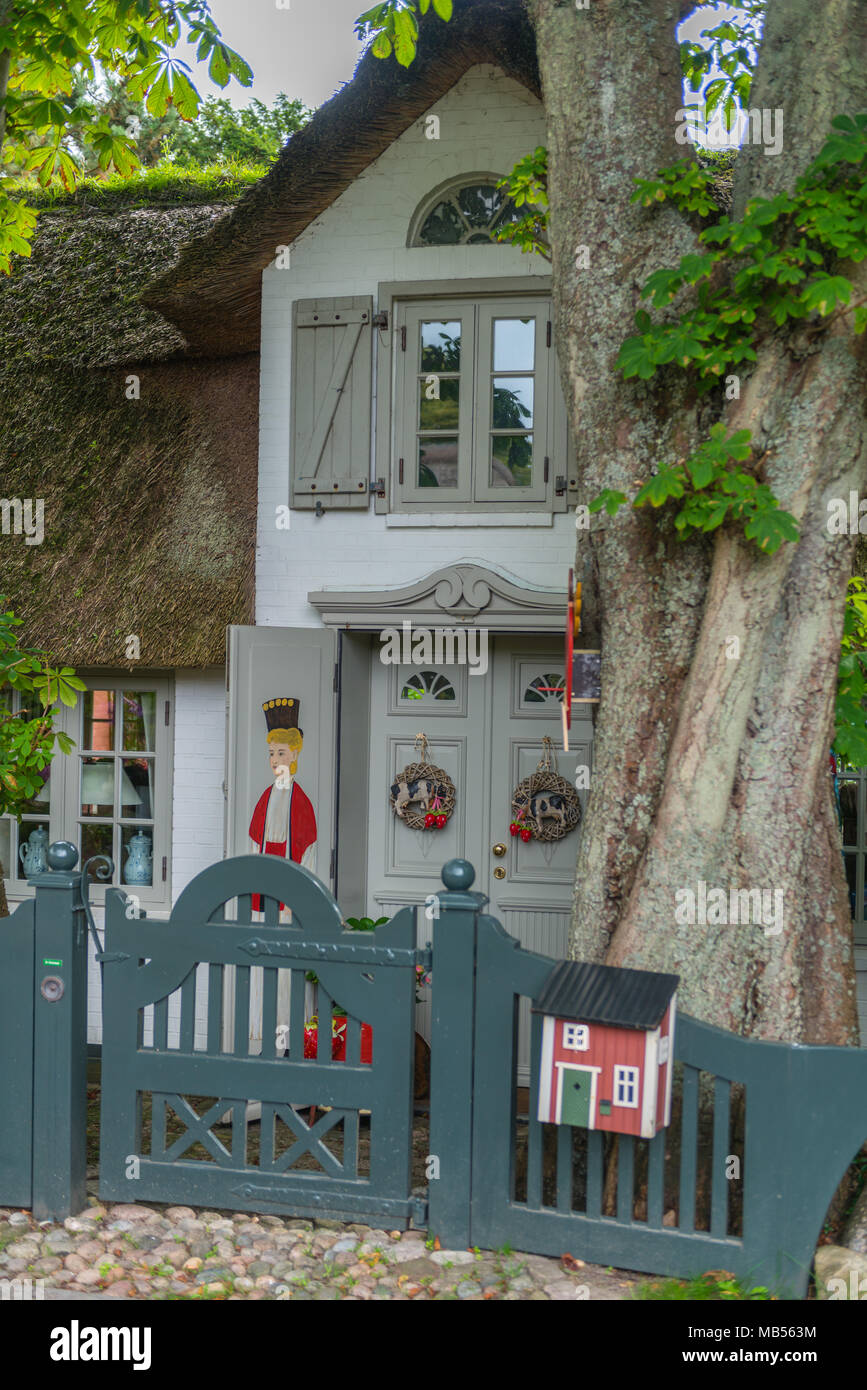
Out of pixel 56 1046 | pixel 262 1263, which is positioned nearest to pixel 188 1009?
pixel 56 1046

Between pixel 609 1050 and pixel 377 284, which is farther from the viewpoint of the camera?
pixel 377 284

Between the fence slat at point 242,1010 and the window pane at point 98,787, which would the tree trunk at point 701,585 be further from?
the window pane at point 98,787

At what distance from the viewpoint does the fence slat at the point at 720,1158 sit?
326 centimetres

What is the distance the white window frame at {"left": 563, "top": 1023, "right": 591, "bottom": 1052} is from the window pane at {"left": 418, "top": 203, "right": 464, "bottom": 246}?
171 inches

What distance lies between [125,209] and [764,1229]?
7.31m

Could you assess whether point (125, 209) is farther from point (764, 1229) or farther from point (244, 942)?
point (764, 1229)

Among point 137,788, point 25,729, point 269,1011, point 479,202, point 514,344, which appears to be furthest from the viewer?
point 137,788

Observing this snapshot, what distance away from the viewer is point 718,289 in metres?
3.75

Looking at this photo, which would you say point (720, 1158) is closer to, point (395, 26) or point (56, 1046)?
point (56, 1046)

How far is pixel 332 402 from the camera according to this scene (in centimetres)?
613

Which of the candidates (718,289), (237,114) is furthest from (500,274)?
(237,114)

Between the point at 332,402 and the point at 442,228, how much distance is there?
3.58 feet

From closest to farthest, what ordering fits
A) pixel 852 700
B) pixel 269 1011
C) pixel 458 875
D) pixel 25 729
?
pixel 458 875
pixel 269 1011
pixel 852 700
pixel 25 729

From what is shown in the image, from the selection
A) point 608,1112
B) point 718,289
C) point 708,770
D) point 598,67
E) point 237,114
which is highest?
point 237,114
